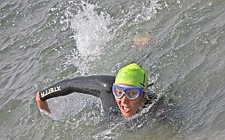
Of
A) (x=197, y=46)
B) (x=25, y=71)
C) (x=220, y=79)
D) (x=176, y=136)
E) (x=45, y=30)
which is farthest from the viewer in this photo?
(x=45, y=30)

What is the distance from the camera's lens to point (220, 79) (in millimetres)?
6453

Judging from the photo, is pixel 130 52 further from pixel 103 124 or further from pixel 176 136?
pixel 176 136

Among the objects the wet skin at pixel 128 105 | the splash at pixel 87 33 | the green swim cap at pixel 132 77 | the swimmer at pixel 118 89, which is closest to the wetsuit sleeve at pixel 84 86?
the swimmer at pixel 118 89

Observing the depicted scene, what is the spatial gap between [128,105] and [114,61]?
2.35 meters

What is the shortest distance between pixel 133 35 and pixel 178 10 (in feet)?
3.06

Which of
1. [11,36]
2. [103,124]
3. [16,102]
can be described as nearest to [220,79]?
[103,124]

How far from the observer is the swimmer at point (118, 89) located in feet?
19.1

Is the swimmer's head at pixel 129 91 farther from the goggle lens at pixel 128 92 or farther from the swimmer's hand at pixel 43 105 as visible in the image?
the swimmer's hand at pixel 43 105

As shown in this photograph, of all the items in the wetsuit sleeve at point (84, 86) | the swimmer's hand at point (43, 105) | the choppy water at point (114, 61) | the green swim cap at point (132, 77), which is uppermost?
the green swim cap at point (132, 77)

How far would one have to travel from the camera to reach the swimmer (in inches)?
230

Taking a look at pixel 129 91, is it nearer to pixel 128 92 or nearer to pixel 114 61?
pixel 128 92

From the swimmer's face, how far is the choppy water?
A: 34cm

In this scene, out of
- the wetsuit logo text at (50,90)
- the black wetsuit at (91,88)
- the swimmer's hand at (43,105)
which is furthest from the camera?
the swimmer's hand at (43,105)

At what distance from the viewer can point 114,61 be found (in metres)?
8.10
